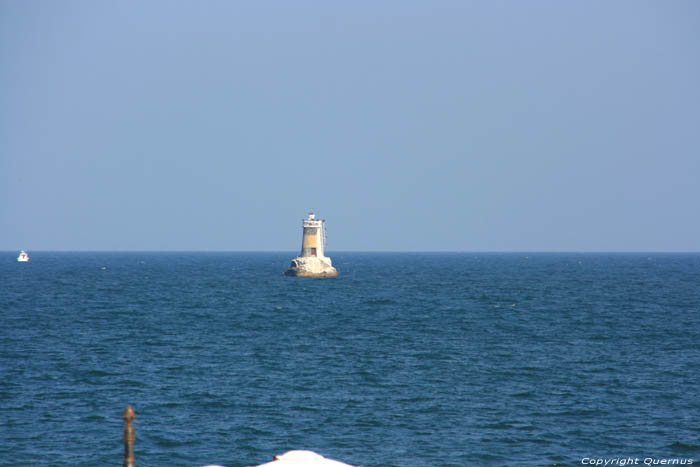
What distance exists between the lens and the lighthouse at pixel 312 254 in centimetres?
11575

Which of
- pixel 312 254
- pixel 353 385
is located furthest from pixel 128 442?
pixel 312 254

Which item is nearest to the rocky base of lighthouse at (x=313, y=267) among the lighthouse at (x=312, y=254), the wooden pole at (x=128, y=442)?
the lighthouse at (x=312, y=254)

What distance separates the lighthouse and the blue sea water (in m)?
36.8

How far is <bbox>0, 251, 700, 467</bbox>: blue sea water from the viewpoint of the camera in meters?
29.5

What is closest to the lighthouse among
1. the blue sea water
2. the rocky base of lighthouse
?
the rocky base of lighthouse

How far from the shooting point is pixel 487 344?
2215 inches

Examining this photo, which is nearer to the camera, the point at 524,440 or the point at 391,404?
the point at 524,440

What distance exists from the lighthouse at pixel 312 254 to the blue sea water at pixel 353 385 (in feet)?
121

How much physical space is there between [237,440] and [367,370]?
15.2m

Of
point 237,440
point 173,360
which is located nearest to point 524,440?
point 237,440

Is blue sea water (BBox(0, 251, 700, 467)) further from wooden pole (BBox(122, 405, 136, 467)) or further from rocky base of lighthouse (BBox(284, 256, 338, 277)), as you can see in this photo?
rocky base of lighthouse (BBox(284, 256, 338, 277))

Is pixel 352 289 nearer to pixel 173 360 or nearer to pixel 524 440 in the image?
pixel 173 360

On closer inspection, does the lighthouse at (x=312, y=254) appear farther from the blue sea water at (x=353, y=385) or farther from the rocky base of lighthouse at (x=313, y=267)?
the blue sea water at (x=353, y=385)

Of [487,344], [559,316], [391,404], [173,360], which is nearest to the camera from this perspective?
[391,404]
